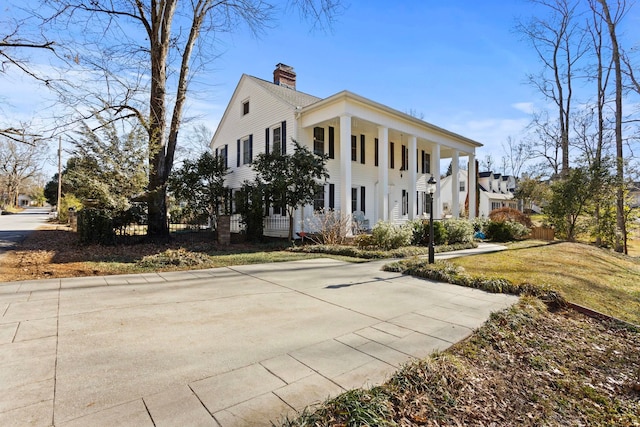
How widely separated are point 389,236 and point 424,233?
2523mm

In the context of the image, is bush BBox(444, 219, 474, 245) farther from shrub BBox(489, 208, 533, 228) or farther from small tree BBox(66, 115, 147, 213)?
small tree BBox(66, 115, 147, 213)

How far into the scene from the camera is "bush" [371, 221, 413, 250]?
10.8 meters

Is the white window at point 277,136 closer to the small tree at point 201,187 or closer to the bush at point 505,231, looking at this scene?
the small tree at point 201,187

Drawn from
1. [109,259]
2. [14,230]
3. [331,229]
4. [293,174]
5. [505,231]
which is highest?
[293,174]

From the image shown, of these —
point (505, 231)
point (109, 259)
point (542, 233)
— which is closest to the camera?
point (109, 259)

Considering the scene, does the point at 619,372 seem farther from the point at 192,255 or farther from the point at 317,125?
the point at 317,125

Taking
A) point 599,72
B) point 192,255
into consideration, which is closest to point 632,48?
point 599,72

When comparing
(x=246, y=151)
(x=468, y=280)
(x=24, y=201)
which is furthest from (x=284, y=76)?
(x=24, y=201)

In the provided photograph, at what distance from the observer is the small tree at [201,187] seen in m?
13.1

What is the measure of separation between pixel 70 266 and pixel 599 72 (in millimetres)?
27123

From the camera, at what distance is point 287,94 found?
15.9 meters

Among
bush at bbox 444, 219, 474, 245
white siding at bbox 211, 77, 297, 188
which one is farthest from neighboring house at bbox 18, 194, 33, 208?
bush at bbox 444, 219, 474, 245

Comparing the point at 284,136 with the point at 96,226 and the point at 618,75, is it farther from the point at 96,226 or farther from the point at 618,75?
the point at 618,75

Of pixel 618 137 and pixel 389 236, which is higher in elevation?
pixel 618 137
